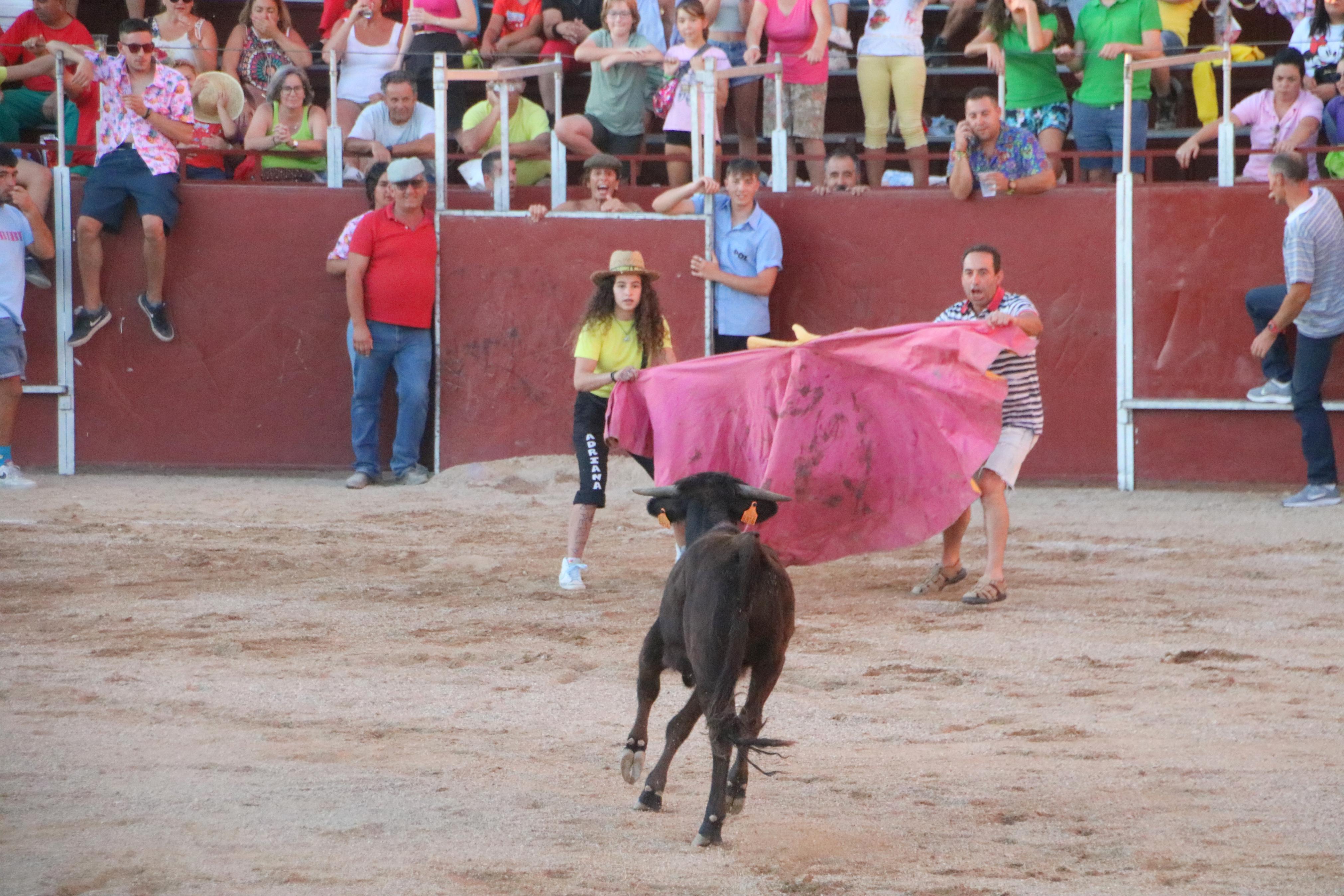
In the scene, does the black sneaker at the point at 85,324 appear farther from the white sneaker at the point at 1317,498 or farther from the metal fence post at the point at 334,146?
the white sneaker at the point at 1317,498

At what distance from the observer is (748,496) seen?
483 centimetres

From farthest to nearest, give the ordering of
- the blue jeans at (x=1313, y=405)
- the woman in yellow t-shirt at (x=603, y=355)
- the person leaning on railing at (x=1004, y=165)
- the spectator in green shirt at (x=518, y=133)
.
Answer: the spectator in green shirt at (x=518, y=133) < the person leaning on railing at (x=1004, y=165) < the blue jeans at (x=1313, y=405) < the woman in yellow t-shirt at (x=603, y=355)

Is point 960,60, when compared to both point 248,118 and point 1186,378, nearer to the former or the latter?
point 1186,378

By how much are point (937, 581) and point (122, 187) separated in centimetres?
622

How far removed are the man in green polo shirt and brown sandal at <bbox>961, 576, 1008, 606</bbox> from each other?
425cm

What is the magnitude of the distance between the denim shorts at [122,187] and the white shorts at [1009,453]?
19.9 feet

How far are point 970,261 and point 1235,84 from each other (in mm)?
6680

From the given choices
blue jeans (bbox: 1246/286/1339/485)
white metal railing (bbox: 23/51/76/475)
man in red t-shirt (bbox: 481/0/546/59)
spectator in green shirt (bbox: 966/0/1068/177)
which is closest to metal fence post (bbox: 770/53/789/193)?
spectator in green shirt (bbox: 966/0/1068/177)

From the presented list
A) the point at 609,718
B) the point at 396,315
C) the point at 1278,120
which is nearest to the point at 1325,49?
the point at 1278,120

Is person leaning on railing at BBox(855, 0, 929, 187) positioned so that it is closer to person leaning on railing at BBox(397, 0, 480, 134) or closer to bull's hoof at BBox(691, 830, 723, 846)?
person leaning on railing at BBox(397, 0, 480, 134)

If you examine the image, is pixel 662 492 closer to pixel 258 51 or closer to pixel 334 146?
pixel 334 146

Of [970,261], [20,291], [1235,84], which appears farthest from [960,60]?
[20,291]

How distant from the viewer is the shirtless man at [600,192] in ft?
33.4

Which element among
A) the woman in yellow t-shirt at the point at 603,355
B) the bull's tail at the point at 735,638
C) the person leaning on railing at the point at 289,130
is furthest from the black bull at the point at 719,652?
the person leaning on railing at the point at 289,130
